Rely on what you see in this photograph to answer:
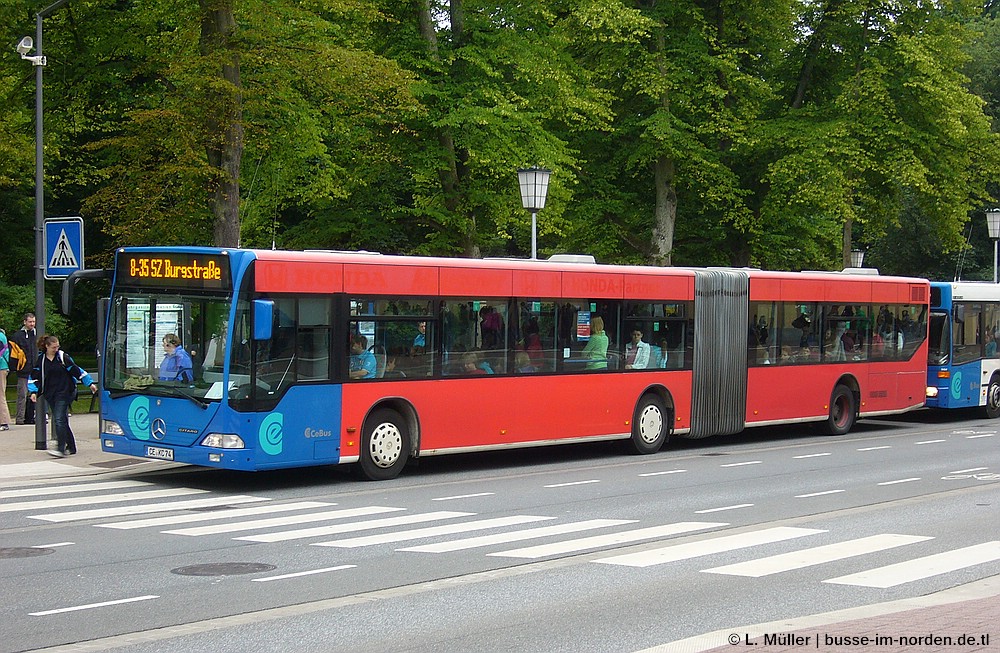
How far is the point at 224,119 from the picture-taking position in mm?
25234

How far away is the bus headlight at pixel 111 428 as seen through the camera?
17.6 meters

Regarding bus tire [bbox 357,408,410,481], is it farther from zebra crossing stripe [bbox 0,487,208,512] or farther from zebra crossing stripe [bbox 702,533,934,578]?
zebra crossing stripe [bbox 702,533,934,578]

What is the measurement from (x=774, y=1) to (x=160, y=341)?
26.1 m

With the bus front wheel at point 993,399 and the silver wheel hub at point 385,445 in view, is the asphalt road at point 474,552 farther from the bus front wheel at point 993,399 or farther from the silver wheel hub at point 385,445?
the bus front wheel at point 993,399

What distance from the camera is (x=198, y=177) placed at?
2572 cm

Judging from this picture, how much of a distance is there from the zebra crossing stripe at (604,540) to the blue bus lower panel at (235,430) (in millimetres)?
5255

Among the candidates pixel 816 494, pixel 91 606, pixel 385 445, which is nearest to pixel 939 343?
pixel 816 494

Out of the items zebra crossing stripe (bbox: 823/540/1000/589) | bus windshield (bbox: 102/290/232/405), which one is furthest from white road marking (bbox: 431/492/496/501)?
zebra crossing stripe (bbox: 823/540/1000/589)

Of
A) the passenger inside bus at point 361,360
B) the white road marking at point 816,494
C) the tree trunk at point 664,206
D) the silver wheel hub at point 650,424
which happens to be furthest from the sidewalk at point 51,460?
the tree trunk at point 664,206

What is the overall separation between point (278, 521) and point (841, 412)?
16.0 meters

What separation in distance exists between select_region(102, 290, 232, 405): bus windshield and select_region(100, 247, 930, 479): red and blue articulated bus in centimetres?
3

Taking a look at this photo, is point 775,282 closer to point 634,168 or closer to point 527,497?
point 527,497

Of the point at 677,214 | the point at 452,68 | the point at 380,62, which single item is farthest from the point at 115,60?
the point at 677,214

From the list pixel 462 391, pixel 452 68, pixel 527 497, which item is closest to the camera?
pixel 527 497
